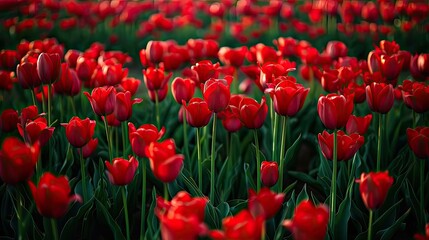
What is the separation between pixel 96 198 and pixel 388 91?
1.24 m

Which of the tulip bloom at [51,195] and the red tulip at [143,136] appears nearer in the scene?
the tulip bloom at [51,195]

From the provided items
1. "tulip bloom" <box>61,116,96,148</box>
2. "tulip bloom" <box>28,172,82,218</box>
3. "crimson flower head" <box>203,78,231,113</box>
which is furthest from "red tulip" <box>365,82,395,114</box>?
"tulip bloom" <box>28,172,82,218</box>

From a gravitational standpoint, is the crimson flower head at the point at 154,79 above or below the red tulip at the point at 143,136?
below

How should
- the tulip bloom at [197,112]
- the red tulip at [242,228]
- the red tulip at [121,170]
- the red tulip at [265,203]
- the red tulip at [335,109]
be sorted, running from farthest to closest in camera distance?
the tulip bloom at [197,112] → the red tulip at [335,109] → the red tulip at [121,170] → the red tulip at [265,203] → the red tulip at [242,228]

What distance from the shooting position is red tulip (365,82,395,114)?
194 centimetres

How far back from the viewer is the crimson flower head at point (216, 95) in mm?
1738

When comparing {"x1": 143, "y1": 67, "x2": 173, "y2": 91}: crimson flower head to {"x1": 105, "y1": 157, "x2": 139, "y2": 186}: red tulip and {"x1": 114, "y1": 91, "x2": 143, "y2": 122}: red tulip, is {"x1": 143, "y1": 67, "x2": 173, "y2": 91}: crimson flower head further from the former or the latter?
{"x1": 105, "y1": 157, "x2": 139, "y2": 186}: red tulip

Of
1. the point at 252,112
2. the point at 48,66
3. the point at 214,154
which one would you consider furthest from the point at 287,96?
the point at 48,66

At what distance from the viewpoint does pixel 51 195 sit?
4.10 feet

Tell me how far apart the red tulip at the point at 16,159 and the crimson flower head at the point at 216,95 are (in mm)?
658

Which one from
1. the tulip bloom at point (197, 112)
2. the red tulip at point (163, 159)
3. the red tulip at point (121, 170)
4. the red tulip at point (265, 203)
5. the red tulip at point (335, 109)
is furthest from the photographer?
the tulip bloom at point (197, 112)

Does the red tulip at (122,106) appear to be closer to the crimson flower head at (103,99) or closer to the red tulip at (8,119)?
the crimson flower head at (103,99)

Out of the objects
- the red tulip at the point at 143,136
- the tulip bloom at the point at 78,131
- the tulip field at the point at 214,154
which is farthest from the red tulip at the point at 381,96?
the tulip bloom at the point at 78,131

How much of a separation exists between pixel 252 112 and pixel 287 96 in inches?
5.7
